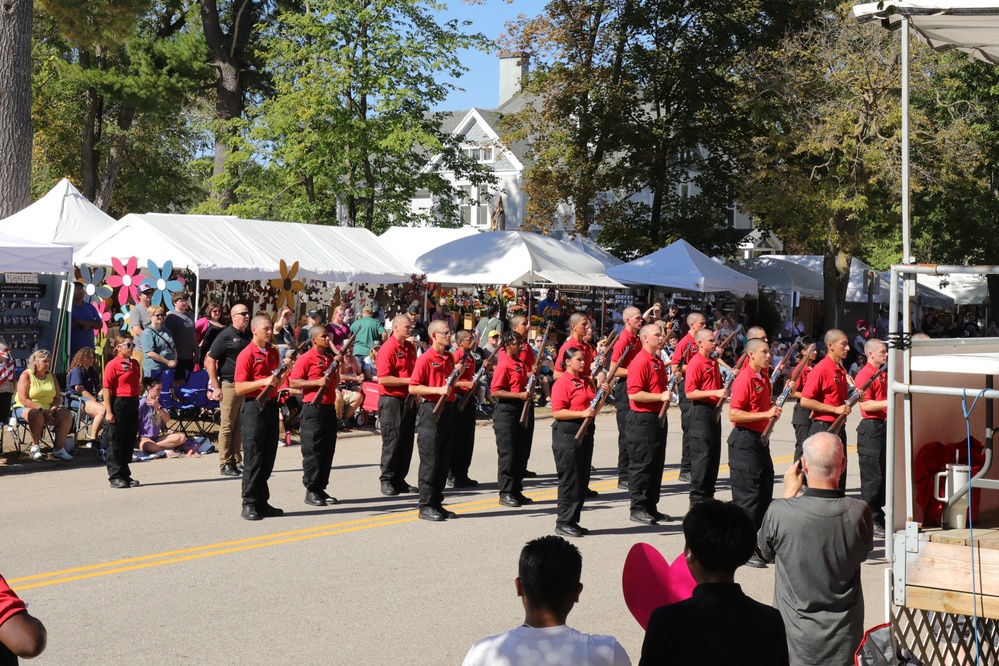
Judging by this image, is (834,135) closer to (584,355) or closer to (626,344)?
(626,344)

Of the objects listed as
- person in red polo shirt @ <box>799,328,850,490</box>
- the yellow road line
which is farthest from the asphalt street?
person in red polo shirt @ <box>799,328,850,490</box>

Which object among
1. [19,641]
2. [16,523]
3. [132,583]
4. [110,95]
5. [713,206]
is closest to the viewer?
[19,641]

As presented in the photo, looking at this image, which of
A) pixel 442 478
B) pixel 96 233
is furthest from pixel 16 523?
pixel 96 233

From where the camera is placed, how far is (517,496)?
12016 mm

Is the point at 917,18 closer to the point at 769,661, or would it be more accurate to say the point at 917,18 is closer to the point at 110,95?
the point at 769,661

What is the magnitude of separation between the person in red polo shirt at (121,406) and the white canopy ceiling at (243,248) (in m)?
5.84

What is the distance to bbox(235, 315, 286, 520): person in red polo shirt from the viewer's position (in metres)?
10.9

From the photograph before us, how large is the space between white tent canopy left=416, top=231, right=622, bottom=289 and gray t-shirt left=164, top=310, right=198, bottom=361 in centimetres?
737

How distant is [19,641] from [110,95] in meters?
34.9

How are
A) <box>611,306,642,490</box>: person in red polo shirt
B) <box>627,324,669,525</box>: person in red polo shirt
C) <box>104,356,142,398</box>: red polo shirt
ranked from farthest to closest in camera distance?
<box>611,306,642,490</box>: person in red polo shirt < <box>104,356,142,398</box>: red polo shirt < <box>627,324,669,525</box>: person in red polo shirt

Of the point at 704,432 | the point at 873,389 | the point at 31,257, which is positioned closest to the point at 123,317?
the point at 31,257

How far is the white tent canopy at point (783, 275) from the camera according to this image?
123 feet

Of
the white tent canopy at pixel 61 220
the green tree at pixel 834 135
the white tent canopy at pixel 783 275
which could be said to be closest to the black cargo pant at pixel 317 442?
the white tent canopy at pixel 61 220

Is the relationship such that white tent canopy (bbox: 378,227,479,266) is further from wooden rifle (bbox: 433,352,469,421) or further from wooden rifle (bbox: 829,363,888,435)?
wooden rifle (bbox: 829,363,888,435)
